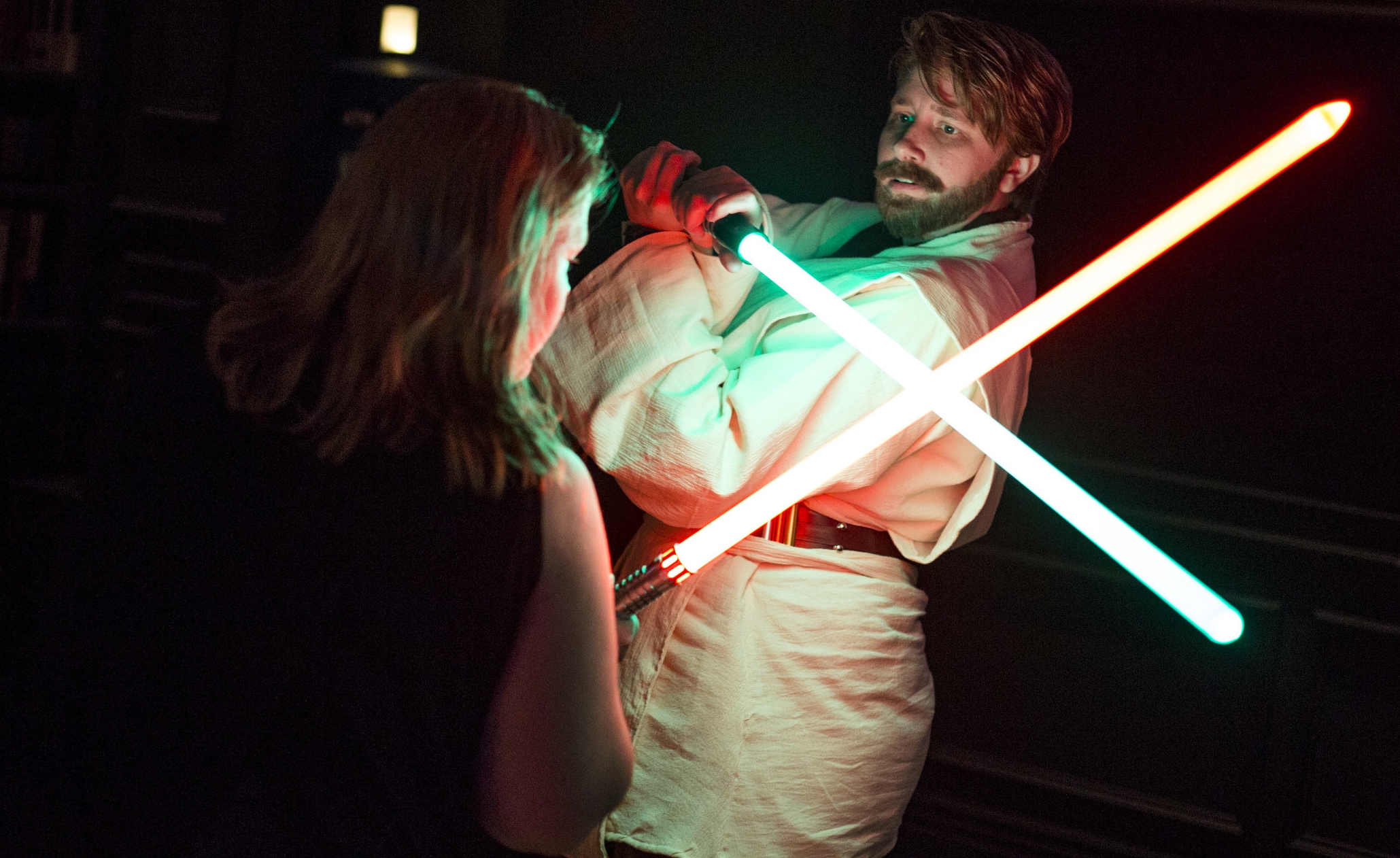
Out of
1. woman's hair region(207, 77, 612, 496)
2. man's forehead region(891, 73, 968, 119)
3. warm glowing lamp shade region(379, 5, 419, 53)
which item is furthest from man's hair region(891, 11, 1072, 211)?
warm glowing lamp shade region(379, 5, 419, 53)

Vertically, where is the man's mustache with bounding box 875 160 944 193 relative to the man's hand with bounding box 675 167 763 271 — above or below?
above

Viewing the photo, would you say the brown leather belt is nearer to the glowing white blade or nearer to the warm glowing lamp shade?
the glowing white blade

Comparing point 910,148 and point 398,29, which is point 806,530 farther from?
point 398,29

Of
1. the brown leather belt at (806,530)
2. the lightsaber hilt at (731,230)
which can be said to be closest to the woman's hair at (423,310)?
the lightsaber hilt at (731,230)

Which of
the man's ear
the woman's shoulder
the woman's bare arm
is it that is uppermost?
the man's ear

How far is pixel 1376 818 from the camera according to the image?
169 cm

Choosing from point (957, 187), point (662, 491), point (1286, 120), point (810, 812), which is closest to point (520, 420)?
point (662, 491)

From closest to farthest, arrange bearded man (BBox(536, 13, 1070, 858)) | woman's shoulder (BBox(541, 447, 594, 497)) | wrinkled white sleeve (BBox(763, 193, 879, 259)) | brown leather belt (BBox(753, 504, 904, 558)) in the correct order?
woman's shoulder (BBox(541, 447, 594, 497)) < bearded man (BBox(536, 13, 1070, 858)) < brown leather belt (BBox(753, 504, 904, 558)) < wrinkled white sleeve (BBox(763, 193, 879, 259))

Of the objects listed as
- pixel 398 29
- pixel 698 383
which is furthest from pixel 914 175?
pixel 398 29

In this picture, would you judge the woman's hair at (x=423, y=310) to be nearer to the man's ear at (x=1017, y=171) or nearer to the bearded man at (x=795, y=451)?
the bearded man at (x=795, y=451)

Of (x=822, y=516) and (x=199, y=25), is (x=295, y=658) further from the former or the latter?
(x=199, y=25)

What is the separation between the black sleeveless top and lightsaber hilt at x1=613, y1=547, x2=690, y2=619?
0.63 ft

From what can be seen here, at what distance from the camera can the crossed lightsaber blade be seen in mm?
801

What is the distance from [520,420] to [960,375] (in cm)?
46
